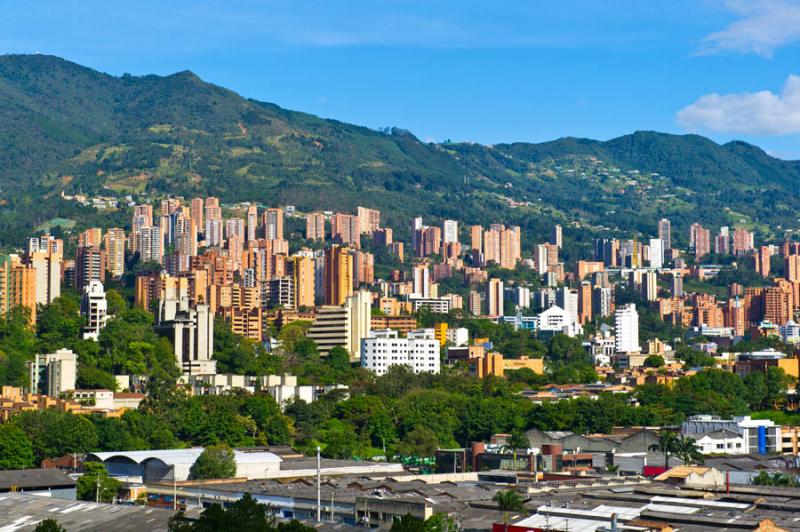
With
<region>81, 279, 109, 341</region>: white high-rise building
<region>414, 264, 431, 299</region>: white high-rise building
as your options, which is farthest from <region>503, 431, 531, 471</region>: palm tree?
<region>414, 264, 431, 299</region>: white high-rise building

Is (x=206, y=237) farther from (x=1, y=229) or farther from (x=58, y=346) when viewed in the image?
(x=58, y=346)

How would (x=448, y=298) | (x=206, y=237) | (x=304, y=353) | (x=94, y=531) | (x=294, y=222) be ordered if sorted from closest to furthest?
(x=94, y=531) < (x=304, y=353) < (x=448, y=298) < (x=206, y=237) < (x=294, y=222)

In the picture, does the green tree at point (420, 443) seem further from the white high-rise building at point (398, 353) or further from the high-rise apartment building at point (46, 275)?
the high-rise apartment building at point (46, 275)

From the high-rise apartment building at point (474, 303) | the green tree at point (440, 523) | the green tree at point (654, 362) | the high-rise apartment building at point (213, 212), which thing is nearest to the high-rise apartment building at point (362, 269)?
Answer: the high-rise apartment building at point (474, 303)

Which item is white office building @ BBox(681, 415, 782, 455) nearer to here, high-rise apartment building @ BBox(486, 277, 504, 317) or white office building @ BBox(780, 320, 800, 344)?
white office building @ BBox(780, 320, 800, 344)

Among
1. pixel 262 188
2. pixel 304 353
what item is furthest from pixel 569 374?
pixel 262 188

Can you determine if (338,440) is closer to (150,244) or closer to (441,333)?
(441,333)
